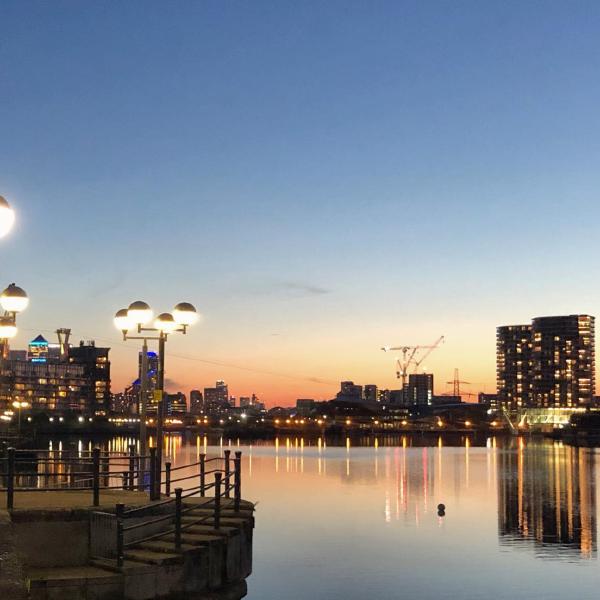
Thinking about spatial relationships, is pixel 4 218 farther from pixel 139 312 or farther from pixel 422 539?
pixel 422 539

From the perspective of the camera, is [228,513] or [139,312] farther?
[228,513]

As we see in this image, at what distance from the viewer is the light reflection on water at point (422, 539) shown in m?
39.4

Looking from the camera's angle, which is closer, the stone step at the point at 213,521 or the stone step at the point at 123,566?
the stone step at the point at 123,566

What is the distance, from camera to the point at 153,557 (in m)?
20.0

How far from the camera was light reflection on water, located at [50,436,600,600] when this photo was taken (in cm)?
3938

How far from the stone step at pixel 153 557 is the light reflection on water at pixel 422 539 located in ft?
54.5

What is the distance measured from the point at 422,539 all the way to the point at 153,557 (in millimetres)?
38316

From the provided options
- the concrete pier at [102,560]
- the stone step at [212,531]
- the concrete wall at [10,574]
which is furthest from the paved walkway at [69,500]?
the concrete wall at [10,574]

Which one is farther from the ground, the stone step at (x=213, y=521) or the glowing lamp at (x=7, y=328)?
the glowing lamp at (x=7, y=328)

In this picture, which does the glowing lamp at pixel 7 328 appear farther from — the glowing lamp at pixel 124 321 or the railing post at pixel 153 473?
the railing post at pixel 153 473

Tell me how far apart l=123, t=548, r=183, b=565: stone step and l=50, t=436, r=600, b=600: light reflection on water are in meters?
16.6

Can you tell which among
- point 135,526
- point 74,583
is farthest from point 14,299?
point 74,583

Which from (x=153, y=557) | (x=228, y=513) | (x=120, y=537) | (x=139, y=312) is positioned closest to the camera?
(x=120, y=537)

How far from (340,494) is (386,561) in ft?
145
